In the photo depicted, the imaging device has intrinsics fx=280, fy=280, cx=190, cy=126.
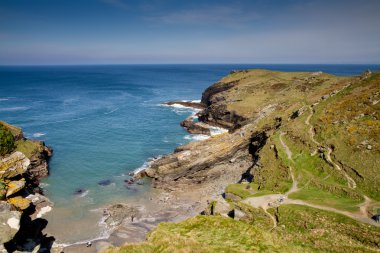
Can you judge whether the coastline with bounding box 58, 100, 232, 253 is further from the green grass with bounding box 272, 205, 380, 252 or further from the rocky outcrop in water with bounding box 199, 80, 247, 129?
the rocky outcrop in water with bounding box 199, 80, 247, 129

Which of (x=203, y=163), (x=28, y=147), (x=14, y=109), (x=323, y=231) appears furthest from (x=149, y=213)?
(x=14, y=109)

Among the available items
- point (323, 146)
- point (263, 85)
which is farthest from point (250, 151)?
point (263, 85)

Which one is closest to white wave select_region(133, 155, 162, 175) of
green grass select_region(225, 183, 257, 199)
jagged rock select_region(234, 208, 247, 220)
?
green grass select_region(225, 183, 257, 199)

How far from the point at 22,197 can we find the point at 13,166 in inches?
261

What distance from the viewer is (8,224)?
95.2ft

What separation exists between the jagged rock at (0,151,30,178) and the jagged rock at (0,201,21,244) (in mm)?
14122

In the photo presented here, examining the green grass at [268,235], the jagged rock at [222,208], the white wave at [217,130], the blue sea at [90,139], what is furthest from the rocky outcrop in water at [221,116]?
the green grass at [268,235]

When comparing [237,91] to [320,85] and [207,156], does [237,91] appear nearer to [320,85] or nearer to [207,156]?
[320,85]

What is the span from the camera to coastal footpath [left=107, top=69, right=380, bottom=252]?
23067 millimetres

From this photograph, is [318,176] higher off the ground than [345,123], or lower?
lower

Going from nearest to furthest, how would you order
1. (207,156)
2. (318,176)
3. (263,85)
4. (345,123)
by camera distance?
(318,176) < (345,123) < (207,156) < (263,85)

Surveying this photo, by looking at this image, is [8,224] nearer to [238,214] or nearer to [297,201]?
[238,214]

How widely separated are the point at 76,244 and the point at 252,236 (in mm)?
26711

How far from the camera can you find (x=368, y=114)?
50469 mm
